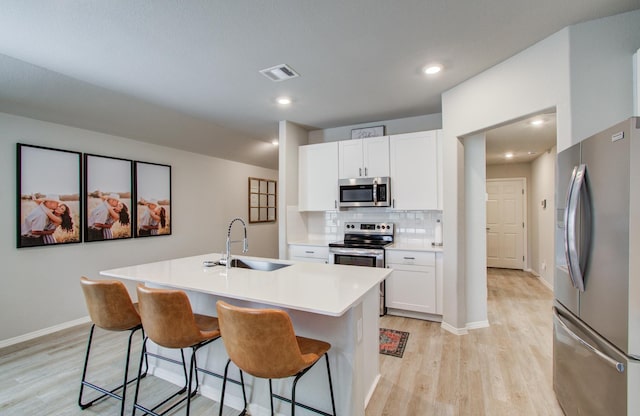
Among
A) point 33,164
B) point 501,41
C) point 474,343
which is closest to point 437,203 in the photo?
point 474,343

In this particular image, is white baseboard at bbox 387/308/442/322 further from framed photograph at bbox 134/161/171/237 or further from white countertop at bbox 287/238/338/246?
framed photograph at bbox 134/161/171/237

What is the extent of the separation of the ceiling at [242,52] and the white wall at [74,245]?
0.22 metres

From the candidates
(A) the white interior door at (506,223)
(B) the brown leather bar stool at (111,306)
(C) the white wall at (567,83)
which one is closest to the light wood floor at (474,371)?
(B) the brown leather bar stool at (111,306)

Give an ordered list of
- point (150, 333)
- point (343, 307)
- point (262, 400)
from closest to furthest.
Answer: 1. point (343, 307)
2. point (150, 333)
3. point (262, 400)

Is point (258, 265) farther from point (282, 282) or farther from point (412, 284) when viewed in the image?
Result: point (412, 284)

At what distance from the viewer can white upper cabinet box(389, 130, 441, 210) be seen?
3697mm

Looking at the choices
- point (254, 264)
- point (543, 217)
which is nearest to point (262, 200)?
point (254, 264)

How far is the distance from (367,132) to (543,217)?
149 inches

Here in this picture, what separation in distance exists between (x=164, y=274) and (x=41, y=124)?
240cm

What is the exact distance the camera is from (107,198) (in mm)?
3697

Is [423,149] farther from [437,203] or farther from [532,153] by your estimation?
[532,153]

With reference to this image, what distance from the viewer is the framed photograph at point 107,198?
Answer: 352 centimetres

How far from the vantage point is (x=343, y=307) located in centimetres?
144

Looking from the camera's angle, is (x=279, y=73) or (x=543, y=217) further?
(x=543, y=217)
